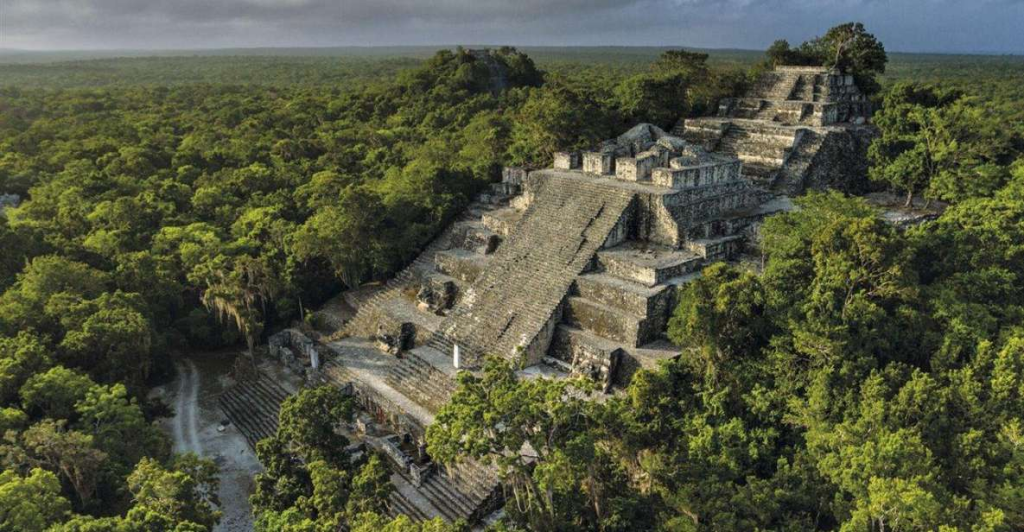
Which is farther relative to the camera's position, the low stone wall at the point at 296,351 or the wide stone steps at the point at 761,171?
the wide stone steps at the point at 761,171

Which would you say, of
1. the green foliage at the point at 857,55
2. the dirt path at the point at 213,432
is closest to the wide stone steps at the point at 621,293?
the dirt path at the point at 213,432

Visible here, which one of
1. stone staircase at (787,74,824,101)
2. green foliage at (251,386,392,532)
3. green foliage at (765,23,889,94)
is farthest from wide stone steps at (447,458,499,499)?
green foliage at (765,23,889,94)

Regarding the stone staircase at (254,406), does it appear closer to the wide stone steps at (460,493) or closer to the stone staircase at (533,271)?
the stone staircase at (533,271)

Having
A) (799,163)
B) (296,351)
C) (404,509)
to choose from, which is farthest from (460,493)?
(799,163)

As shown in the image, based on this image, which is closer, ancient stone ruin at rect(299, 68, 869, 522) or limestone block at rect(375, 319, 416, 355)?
ancient stone ruin at rect(299, 68, 869, 522)

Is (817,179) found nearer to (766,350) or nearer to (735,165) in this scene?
(735,165)

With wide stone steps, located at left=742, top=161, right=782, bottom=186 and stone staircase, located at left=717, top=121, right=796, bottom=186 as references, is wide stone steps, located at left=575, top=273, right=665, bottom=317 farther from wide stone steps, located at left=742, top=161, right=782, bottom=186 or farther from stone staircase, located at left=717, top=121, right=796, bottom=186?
stone staircase, located at left=717, top=121, right=796, bottom=186

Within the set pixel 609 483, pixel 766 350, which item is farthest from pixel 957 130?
pixel 609 483
